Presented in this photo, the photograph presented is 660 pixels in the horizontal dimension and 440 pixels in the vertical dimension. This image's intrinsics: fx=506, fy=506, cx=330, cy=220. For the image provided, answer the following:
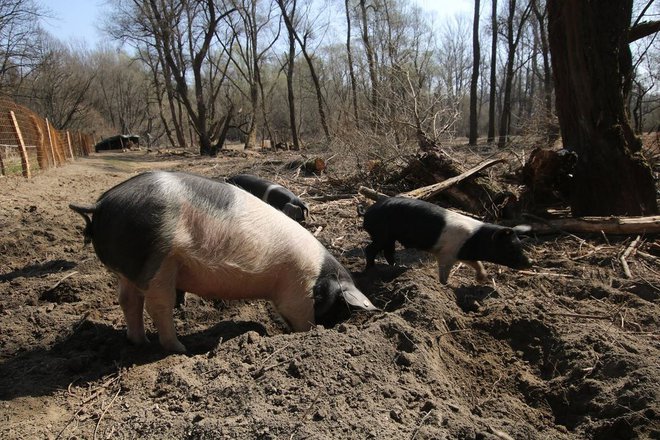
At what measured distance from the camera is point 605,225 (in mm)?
6160

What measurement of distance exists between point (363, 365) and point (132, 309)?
6.01 ft

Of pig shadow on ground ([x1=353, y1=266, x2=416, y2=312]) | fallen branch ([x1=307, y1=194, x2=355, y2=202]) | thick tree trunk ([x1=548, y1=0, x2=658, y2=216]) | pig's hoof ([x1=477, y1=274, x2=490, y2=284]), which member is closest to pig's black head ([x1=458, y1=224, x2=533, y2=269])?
pig's hoof ([x1=477, y1=274, x2=490, y2=284])

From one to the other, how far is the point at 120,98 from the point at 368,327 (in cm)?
6524

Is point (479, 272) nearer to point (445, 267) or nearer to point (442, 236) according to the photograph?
point (445, 267)

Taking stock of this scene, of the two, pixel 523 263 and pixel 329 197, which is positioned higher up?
pixel 329 197

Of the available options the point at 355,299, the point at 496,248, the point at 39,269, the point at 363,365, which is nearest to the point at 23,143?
the point at 39,269

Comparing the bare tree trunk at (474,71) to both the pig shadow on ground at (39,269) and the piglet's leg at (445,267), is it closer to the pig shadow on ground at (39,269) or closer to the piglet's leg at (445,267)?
the piglet's leg at (445,267)

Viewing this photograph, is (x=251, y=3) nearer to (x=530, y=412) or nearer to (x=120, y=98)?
(x=120, y=98)

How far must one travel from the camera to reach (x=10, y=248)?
20.3 ft

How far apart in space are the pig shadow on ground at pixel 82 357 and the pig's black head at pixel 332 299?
0.56 metres

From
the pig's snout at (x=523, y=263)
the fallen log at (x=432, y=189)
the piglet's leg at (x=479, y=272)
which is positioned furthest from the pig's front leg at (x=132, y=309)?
the fallen log at (x=432, y=189)

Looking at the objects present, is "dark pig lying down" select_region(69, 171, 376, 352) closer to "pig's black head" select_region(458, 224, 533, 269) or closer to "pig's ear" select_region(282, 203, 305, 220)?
"pig's black head" select_region(458, 224, 533, 269)

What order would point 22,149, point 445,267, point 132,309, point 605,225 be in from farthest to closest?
1. point 22,149
2. point 605,225
3. point 445,267
4. point 132,309

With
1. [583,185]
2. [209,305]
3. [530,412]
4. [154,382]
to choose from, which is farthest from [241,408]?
[583,185]
